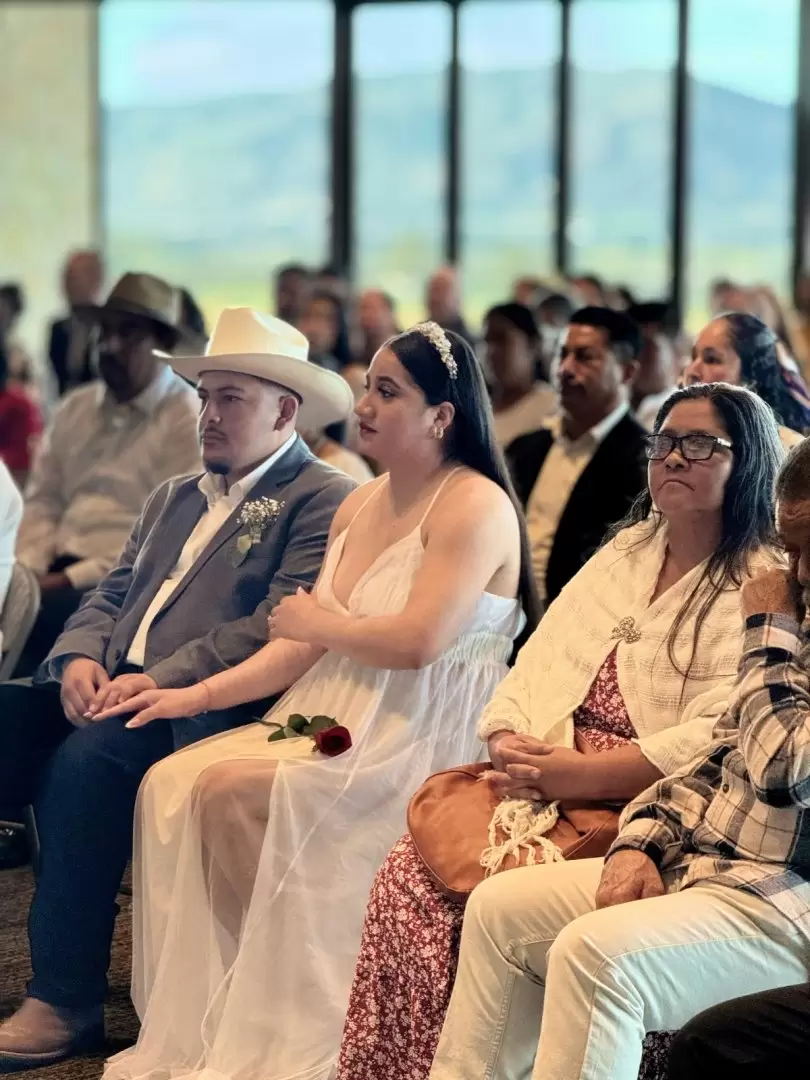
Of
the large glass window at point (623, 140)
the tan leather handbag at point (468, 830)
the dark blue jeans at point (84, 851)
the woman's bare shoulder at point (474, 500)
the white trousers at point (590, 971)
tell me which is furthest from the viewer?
the large glass window at point (623, 140)

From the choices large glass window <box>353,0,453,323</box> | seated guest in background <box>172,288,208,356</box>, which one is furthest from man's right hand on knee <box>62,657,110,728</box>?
large glass window <box>353,0,453,323</box>

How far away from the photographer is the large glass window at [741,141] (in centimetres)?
980

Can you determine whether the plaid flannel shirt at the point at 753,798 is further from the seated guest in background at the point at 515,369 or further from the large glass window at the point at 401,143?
the large glass window at the point at 401,143

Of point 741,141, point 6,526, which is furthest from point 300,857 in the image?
point 741,141

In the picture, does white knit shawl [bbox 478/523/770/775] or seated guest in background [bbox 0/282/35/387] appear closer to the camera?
white knit shawl [bbox 478/523/770/775]

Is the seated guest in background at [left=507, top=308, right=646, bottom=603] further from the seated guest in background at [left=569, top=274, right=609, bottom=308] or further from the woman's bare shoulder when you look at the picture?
the seated guest in background at [left=569, top=274, right=609, bottom=308]

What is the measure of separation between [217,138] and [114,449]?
6955mm

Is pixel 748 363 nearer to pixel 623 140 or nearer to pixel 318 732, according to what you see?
pixel 318 732

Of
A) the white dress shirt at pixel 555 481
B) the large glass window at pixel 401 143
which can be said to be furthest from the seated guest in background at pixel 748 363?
the large glass window at pixel 401 143

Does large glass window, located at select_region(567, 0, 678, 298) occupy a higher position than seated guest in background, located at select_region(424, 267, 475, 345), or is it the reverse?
large glass window, located at select_region(567, 0, 678, 298)

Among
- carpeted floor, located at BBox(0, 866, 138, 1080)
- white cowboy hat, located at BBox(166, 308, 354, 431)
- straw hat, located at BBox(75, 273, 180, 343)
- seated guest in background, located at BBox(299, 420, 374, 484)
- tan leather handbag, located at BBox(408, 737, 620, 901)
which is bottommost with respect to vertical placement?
carpeted floor, located at BBox(0, 866, 138, 1080)

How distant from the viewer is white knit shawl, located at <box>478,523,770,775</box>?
7.89 feet

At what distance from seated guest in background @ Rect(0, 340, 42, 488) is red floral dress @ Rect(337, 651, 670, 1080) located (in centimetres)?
406

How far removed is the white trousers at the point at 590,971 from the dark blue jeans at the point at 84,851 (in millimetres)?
995
